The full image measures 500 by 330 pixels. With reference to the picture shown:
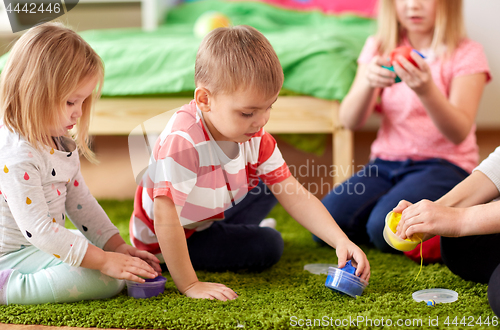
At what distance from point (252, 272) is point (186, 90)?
0.67 metres

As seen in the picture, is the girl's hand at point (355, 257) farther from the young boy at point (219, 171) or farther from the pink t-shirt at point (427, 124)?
the pink t-shirt at point (427, 124)

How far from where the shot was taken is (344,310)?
0.74m

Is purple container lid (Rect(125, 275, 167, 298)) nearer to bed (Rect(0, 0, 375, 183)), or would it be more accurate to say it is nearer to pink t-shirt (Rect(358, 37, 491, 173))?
bed (Rect(0, 0, 375, 183))

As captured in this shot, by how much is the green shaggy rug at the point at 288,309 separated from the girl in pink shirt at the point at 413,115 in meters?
0.25

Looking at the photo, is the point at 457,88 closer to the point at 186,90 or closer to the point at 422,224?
the point at 422,224

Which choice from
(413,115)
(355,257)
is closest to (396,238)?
(355,257)

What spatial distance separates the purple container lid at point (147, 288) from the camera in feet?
2.69

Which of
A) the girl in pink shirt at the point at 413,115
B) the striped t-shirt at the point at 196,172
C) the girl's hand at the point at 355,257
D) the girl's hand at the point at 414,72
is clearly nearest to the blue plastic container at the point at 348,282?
the girl's hand at the point at 355,257

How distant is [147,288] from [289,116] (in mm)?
798

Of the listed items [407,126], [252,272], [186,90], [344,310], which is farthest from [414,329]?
[186,90]
